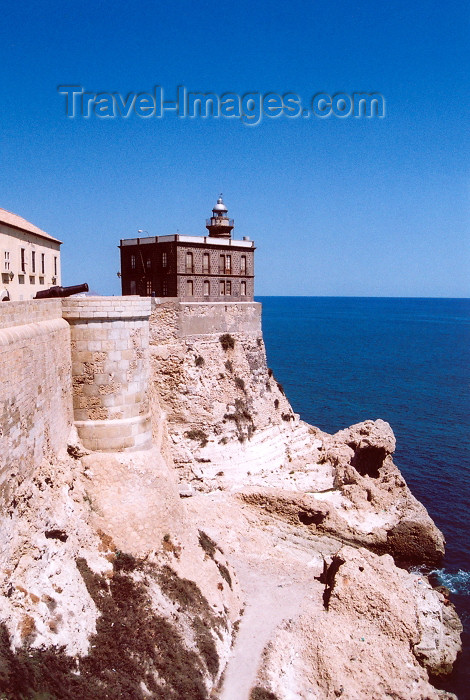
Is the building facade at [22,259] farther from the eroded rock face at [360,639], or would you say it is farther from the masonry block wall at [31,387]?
the eroded rock face at [360,639]

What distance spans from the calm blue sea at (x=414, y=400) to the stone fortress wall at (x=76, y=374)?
47.8ft

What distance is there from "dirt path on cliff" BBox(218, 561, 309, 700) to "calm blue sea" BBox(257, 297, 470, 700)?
6.07 metres

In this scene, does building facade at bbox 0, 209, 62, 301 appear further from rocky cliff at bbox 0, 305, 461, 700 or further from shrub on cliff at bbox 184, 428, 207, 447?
shrub on cliff at bbox 184, 428, 207, 447

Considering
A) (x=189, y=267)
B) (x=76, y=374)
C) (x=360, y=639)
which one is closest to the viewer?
(x=76, y=374)

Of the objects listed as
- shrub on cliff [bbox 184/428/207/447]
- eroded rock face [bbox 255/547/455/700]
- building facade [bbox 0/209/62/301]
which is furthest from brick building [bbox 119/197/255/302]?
eroded rock face [bbox 255/547/455/700]

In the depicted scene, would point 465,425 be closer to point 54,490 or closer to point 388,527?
point 388,527

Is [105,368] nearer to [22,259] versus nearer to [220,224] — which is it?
[22,259]

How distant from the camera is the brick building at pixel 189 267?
3025 cm

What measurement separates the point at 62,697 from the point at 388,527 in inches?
716

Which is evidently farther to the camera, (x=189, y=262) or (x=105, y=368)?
(x=189, y=262)

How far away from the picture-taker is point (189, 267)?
99.9 feet

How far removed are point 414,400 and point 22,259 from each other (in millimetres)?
45333

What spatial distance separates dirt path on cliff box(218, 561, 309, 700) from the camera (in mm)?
16109

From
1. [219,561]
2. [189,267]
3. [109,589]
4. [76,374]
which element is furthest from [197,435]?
[109,589]
